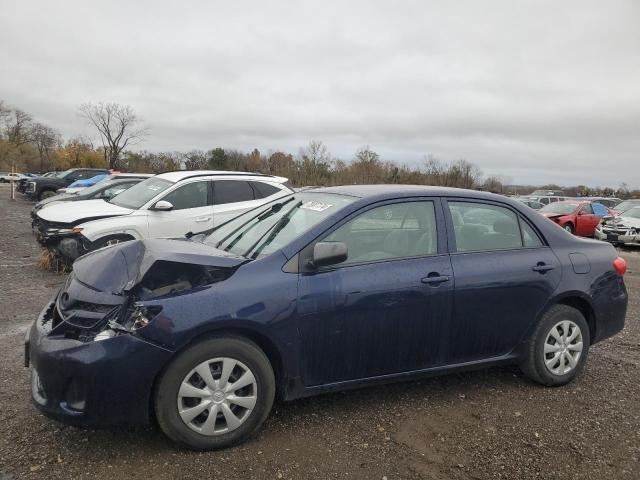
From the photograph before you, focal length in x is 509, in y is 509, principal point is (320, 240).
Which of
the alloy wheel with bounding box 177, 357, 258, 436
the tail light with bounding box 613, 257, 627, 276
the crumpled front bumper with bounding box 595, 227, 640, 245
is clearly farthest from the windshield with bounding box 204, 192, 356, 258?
the crumpled front bumper with bounding box 595, 227, 640, 245

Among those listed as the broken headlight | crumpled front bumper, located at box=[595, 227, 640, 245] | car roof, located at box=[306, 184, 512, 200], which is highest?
car roof, located at box=[306, 184, 512, 200]

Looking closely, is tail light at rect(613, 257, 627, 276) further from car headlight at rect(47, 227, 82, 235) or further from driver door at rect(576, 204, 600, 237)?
driver door at rect(576, 204, 600, 237)

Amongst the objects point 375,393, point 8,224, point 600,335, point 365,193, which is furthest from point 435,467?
point 8,224

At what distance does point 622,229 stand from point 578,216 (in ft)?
9.19

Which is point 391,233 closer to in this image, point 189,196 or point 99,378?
point 99,378

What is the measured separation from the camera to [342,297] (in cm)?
335

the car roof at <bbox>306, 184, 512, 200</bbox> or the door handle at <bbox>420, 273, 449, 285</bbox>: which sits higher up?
the car roof at <bbox>306, 184, 512, 200</bbox>

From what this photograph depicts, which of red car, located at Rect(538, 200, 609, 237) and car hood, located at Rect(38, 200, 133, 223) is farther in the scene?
red car, located at Rect(538, 200, 609, 237)

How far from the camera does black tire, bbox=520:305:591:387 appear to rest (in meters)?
4.14

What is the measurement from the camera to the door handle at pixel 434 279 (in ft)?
11.9

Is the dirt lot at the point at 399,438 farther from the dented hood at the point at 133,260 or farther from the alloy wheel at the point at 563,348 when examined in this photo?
the dented hood at the point at 133,260

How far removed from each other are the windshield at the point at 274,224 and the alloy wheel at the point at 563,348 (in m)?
2.05

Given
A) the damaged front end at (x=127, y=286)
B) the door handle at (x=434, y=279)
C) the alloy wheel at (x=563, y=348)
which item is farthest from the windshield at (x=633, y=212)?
the damaged front end at (x=127, y=286)

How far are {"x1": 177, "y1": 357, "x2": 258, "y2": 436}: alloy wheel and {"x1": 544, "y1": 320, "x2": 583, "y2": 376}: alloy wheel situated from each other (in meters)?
2.51
